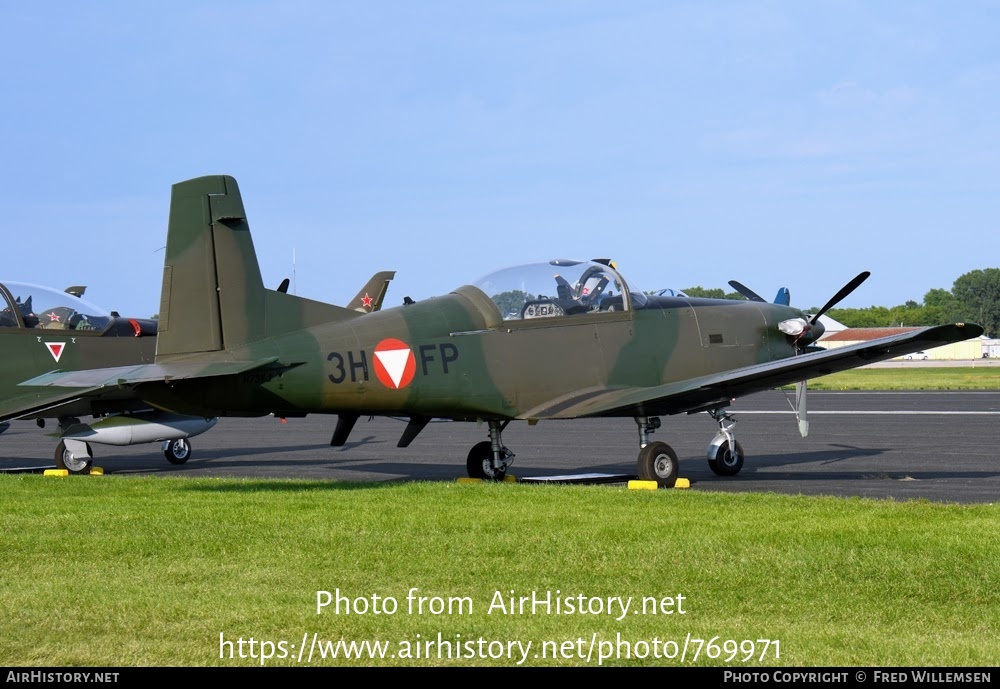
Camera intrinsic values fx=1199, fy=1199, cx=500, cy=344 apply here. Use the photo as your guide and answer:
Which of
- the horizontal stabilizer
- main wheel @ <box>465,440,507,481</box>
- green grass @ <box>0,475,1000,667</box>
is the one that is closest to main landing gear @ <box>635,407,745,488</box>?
main wheel @ <box>465,440,507,481</box>

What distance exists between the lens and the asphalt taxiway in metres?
14.6

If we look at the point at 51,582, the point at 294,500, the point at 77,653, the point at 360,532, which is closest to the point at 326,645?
the point at 77,653

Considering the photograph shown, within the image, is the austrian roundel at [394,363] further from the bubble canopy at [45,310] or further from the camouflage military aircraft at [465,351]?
the bubble canopy at [45,310]

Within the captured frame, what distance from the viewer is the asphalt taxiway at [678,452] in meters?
14.6

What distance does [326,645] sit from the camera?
580 cm

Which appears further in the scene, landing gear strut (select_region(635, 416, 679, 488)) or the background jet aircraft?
the background jet aircraft

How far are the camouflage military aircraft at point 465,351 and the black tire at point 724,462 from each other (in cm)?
2

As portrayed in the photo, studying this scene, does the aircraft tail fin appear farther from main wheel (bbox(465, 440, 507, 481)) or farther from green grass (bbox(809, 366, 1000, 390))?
green grass (bbox(809, 366, 1000, 390))

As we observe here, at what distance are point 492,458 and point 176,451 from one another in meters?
6.52

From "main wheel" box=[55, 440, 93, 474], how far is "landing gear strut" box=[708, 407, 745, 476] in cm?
855

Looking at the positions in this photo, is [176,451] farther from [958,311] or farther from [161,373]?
[958,311]

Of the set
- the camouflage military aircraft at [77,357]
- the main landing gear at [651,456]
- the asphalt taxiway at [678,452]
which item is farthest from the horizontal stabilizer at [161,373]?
the camouflage military aircraft at [77,357]

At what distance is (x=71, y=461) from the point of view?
1664cm
